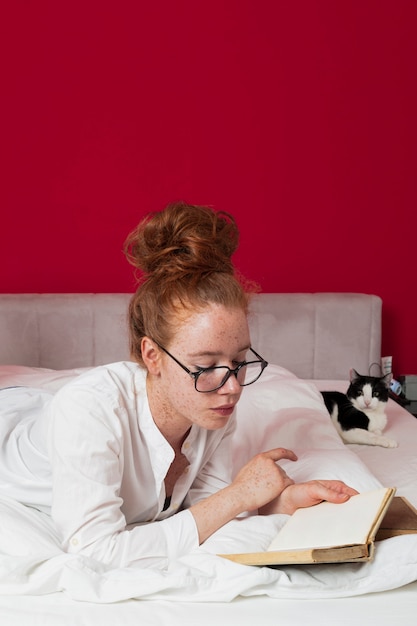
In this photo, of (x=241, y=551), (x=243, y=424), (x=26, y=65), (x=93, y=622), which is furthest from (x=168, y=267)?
(x=26, y=65)

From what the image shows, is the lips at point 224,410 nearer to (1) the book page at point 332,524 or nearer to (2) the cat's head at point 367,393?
(1) the book page at point 332,524

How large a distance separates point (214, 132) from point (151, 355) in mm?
2204

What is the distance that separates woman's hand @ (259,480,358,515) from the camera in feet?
5.40

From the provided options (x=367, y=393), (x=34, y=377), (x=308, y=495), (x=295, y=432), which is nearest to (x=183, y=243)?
(x=308, y=495)

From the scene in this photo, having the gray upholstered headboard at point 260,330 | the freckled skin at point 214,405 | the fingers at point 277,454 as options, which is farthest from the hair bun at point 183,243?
the gray upholstered headboard at point 260,330

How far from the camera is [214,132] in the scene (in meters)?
3.63

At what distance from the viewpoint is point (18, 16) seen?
351cm

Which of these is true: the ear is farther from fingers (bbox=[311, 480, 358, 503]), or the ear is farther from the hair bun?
fingers (bbox=[311, 480, 358, 503])

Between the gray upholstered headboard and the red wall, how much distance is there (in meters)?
0.19

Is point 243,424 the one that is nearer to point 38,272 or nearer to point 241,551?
point 241,551

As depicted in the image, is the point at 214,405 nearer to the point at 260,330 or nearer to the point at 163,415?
the point at 163,415

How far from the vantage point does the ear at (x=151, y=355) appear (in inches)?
63.7

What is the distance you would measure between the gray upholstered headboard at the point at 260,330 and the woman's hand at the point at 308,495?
5.80ft

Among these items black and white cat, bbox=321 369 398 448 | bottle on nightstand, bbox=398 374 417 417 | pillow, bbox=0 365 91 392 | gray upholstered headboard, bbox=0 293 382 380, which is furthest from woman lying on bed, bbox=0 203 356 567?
bottle on nightstand, bbox=398 374 417 417
